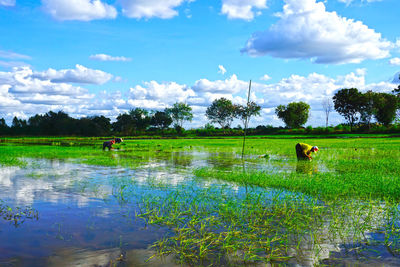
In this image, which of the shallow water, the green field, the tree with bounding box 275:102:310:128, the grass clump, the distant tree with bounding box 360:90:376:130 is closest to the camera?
the shallow water

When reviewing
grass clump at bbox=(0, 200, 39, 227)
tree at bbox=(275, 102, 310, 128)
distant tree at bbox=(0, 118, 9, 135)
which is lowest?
grass clump at bbox=(0, 200, 39, 227)

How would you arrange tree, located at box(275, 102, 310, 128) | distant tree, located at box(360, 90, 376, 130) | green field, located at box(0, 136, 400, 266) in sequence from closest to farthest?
green field, located at box(0, 136, 400, 266)
distant tree, located at box(360, 90, 376, 130)
tree, located at box(275, 102, 310, 128)

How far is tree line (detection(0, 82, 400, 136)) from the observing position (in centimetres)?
8175

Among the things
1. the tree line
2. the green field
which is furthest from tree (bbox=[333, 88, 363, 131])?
the green field

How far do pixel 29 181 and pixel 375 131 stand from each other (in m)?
78.0

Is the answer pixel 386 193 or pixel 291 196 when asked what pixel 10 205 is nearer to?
pixel 291 196

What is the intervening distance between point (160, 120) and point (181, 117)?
11.0 metres

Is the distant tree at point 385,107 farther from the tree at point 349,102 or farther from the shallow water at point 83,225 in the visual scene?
the shallow water at point 83,225

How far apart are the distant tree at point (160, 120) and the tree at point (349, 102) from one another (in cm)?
5209

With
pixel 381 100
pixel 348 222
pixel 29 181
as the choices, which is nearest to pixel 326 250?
pixel 348 222

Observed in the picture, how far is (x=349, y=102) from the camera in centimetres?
8238

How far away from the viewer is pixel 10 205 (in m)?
7.46

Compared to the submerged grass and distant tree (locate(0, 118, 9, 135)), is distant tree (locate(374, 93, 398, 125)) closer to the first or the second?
the submerged grass

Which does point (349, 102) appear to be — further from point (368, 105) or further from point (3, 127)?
point (3, 127)
